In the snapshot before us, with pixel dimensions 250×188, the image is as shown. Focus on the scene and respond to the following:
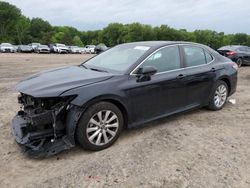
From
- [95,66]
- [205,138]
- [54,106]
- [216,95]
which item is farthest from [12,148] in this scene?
[216,95]

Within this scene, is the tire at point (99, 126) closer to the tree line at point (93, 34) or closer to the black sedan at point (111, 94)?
the black sedan at point (111, 94)

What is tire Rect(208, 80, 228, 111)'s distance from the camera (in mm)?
6172

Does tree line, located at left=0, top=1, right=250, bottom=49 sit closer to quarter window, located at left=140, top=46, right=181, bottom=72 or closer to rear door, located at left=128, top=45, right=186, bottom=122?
quarter window, located at left=140, top=46, right=181, bottom=72

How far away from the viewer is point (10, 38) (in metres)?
84.9

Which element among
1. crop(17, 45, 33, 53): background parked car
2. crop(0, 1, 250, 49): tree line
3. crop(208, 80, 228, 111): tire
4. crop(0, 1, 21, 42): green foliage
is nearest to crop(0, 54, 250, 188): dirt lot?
crop(208, 80, 228, 111): tire

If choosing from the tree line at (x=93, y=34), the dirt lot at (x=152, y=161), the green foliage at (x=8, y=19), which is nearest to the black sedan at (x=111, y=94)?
the dirt lot at (x=152, y=161)

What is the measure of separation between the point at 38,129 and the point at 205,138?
8.47 ft

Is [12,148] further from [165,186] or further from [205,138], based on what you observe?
[205,138]

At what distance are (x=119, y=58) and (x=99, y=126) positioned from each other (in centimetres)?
152

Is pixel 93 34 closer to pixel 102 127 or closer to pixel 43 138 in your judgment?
pixel 102 127

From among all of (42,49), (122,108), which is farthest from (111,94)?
(42,49)

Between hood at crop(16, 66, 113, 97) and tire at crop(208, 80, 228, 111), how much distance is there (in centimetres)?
256

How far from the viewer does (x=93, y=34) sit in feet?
368

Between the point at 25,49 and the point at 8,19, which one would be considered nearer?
the point at 25,49
